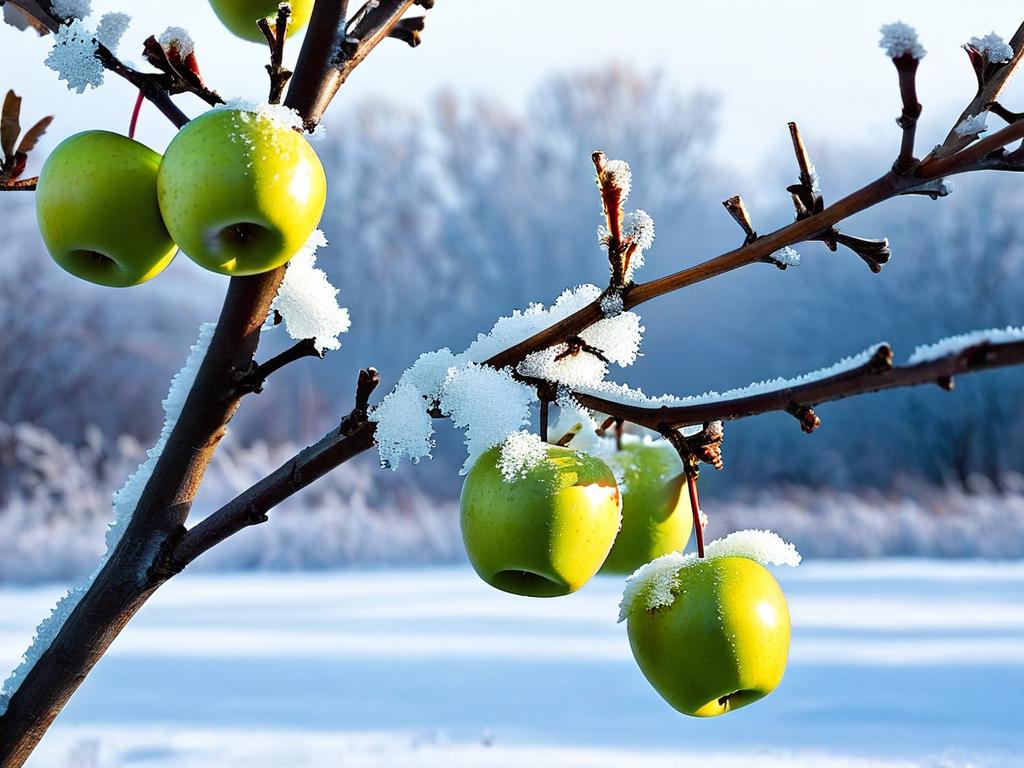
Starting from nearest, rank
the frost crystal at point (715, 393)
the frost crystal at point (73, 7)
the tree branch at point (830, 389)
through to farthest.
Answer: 1. the tree branch at point (830, 389)
2. the frost crystal at point (715, 393)
3. the frost crystal at point (73, 7)

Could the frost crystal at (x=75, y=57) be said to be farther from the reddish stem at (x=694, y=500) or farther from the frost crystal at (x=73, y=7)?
the reddish stem at (x=694, y=500)

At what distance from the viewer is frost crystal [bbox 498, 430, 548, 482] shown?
0.74m

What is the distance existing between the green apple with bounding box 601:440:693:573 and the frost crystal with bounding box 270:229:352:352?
0.93 ft

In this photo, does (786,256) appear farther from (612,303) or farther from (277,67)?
(277,67)

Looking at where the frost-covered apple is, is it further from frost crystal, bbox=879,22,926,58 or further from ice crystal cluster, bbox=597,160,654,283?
frost crystal, bbox=879,22,926,58

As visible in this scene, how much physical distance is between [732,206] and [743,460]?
10.3m

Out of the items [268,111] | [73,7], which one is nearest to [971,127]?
[268,111]

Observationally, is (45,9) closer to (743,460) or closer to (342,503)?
(342,503)

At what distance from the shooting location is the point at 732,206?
0.77m

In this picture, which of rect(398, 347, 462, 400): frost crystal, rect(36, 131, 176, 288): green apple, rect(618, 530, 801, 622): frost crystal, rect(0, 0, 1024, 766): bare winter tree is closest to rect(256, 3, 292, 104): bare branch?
rect(0, 0, 1024, 766): bare winter tree

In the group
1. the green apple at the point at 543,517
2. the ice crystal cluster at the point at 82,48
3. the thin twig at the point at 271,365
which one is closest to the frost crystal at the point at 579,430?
the green apple at the point at 543,517

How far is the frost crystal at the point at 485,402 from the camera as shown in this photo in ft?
2.40

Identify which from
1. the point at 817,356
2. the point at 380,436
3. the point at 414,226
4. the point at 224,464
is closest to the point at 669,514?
the point at 380,436

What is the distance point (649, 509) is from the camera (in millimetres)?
917
